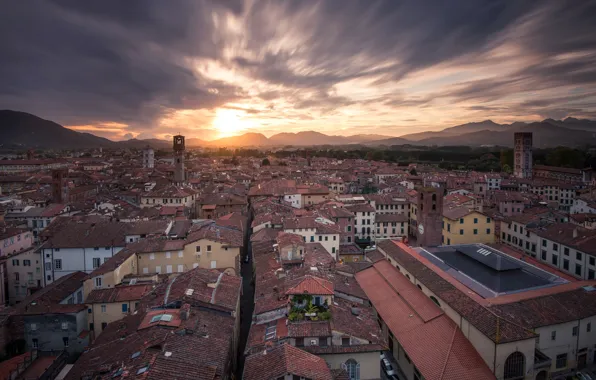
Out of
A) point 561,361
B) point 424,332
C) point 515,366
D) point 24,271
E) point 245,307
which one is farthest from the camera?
point 24,271

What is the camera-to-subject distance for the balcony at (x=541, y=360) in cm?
2002

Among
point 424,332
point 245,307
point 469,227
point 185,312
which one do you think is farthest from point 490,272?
point 185,312

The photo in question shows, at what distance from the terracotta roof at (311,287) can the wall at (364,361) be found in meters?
3.69

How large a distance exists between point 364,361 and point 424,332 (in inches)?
240

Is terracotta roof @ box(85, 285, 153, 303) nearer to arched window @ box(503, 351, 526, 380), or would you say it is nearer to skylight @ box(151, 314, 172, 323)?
skylight @ box(151, 314, 172, 323)

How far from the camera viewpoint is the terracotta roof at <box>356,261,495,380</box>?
1967 cm

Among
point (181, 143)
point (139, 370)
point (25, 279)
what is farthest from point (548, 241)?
point (181, 143)

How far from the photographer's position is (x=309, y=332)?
18906 mm

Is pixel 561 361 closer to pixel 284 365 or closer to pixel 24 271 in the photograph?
pixel 284 365

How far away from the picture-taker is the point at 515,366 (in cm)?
1941

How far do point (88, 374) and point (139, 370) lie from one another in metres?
3.39

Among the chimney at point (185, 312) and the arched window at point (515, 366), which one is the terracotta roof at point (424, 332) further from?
the chimney at point (185, 312)

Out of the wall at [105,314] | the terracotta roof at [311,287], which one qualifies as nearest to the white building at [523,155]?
the terracotta roof at [311,287]

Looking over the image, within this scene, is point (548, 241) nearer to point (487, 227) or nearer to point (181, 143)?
point (487, 227)
